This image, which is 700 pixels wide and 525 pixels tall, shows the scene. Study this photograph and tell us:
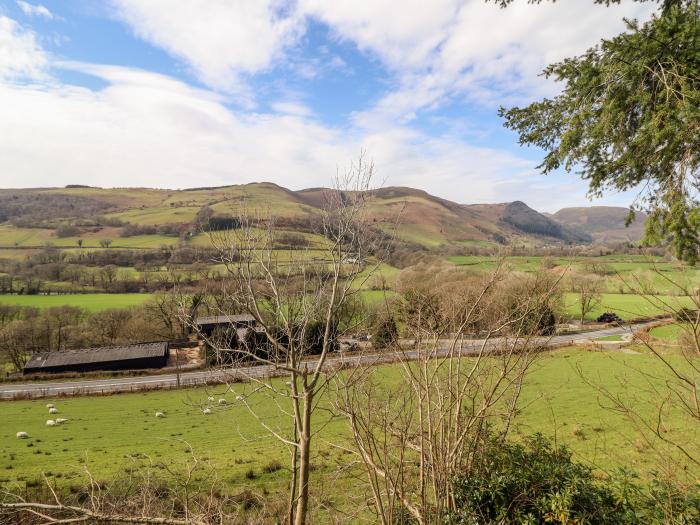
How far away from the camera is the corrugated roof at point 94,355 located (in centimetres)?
3591

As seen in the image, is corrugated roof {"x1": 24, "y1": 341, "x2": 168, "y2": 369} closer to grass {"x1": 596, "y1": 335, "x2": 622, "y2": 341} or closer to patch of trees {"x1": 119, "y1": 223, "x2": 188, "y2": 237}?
grass {"x1": 596, "y1": 335, "x2": 622, "y2": 341}

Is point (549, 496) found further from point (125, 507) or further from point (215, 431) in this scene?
point (215, 431)

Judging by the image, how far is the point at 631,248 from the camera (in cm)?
484

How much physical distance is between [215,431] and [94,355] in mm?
23647

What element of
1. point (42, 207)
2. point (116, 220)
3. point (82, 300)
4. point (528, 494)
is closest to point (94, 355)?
point (82, 300)

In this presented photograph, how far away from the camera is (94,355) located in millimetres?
37156

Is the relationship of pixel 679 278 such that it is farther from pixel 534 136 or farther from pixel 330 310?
pixel 534 136

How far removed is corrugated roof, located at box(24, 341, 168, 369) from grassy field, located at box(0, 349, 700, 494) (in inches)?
356

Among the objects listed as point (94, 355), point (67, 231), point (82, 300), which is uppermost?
point (67, 231)

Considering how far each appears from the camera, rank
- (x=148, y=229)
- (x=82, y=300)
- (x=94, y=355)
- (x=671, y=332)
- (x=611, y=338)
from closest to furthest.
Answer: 1. (x=671, y=332)
2. (x=94, y=355)
3. (x=611, y=338)
4. (x=82, y=300)
5. (x=148, y=229)

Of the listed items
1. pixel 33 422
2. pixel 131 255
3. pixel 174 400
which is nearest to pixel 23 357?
pixel 33 422

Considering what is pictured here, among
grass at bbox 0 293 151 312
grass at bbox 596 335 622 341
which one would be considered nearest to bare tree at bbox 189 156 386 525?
grass at bbox 596 335 622 341

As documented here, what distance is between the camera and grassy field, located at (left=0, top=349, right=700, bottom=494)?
14273mm

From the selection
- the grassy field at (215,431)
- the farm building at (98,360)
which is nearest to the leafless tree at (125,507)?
the grassy field at (215,431)
